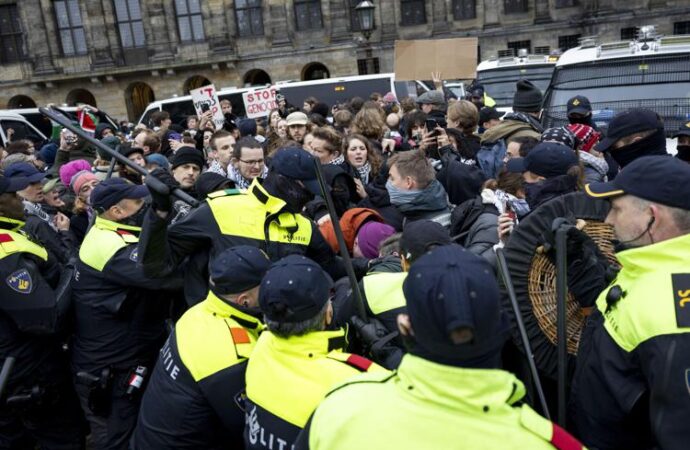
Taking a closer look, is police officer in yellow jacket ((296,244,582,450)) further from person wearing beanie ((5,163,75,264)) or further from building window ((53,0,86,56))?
building window ((53,0,86,56))

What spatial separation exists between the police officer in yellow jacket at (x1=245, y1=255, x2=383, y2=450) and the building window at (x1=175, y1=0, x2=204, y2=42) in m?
24.7

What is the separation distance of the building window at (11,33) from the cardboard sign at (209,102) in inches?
803

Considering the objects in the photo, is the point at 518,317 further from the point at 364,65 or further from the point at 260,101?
the point at 364,65

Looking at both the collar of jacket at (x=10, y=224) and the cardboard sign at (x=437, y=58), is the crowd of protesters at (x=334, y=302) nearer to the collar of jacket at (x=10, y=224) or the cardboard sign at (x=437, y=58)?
the collar of jacket at (x=10, y=224)

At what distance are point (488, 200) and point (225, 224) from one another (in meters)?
1.59

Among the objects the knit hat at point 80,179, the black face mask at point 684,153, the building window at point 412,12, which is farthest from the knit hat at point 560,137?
the building window at point 412,12

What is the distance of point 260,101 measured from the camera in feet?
32.0

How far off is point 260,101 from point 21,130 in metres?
7.93

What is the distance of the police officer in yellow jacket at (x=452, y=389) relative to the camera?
1297 mm

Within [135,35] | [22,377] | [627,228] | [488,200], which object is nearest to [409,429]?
[627,228]

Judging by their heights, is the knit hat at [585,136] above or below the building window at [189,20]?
below

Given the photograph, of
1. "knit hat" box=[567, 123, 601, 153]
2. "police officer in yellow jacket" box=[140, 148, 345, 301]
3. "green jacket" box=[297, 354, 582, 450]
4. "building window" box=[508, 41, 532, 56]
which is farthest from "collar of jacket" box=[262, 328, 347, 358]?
"building window" box=[508, 41, 532, 56]

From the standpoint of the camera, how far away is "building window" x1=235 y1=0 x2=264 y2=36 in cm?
2406

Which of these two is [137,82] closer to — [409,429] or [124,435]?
[124,435]
